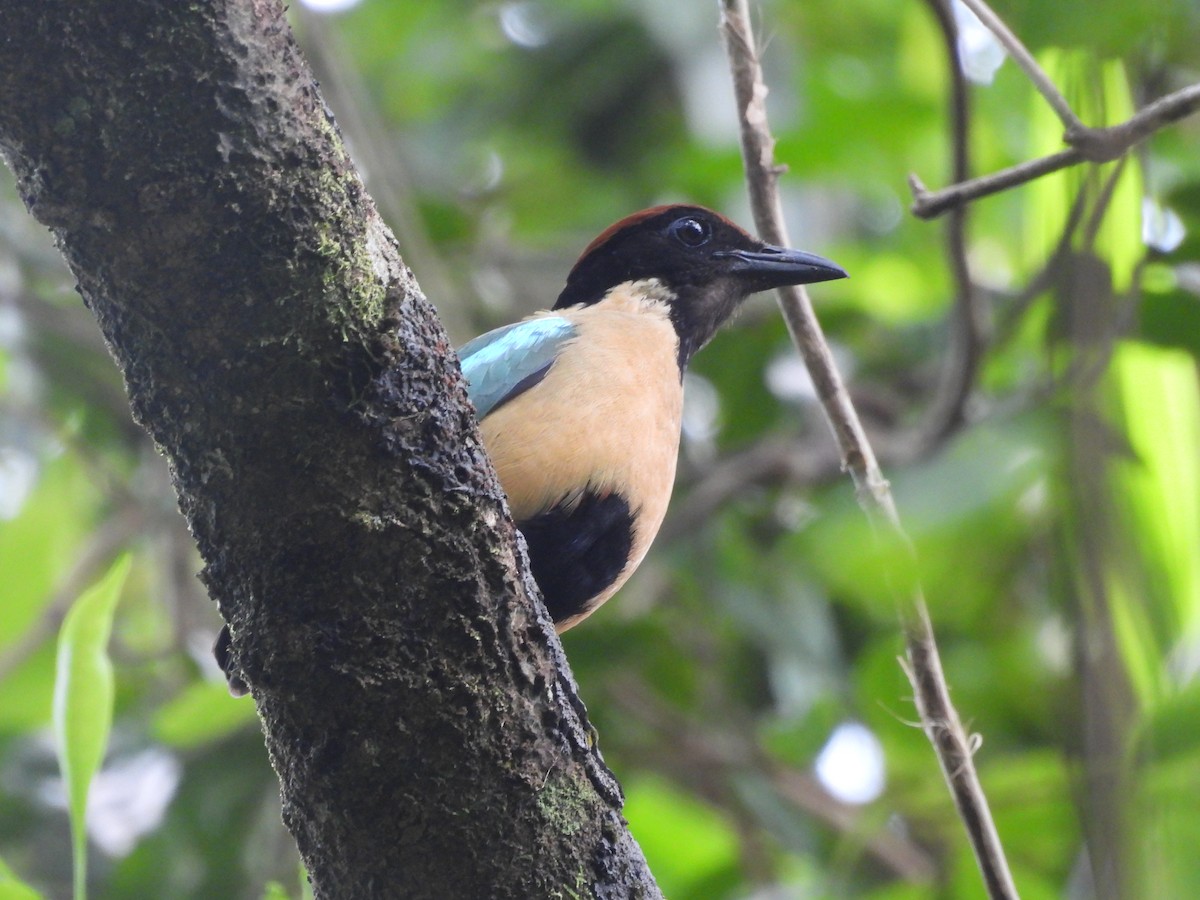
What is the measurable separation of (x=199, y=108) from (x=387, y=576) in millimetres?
745

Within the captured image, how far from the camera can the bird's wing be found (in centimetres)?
367

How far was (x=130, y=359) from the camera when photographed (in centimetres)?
210

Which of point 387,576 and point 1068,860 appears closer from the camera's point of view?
point 387,576

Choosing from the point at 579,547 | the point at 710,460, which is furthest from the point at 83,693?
the point at 710,460

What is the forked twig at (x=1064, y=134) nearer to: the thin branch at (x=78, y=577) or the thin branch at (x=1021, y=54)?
the thin branch at (x=1021, y=54)

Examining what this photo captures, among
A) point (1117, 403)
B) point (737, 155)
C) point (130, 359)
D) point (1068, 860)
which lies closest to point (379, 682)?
point (130, 359)

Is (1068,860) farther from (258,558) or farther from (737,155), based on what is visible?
(258,558)

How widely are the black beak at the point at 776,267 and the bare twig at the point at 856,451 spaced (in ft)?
1.75

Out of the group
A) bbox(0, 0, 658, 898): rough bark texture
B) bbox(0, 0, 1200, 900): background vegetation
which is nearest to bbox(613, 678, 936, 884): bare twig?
bbox(0, 0, 1200, 900): background vegetation

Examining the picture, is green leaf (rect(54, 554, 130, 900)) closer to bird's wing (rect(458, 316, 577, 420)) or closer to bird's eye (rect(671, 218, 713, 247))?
bird's wing (rect(458, 316, 577, 420))

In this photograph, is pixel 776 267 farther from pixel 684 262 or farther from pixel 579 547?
pixel 579 547

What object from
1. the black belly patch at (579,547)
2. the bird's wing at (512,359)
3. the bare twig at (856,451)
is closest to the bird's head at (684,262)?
the bird's wing at (512,359)

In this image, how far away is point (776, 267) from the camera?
4.31 meters

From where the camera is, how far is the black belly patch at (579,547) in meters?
3.45
